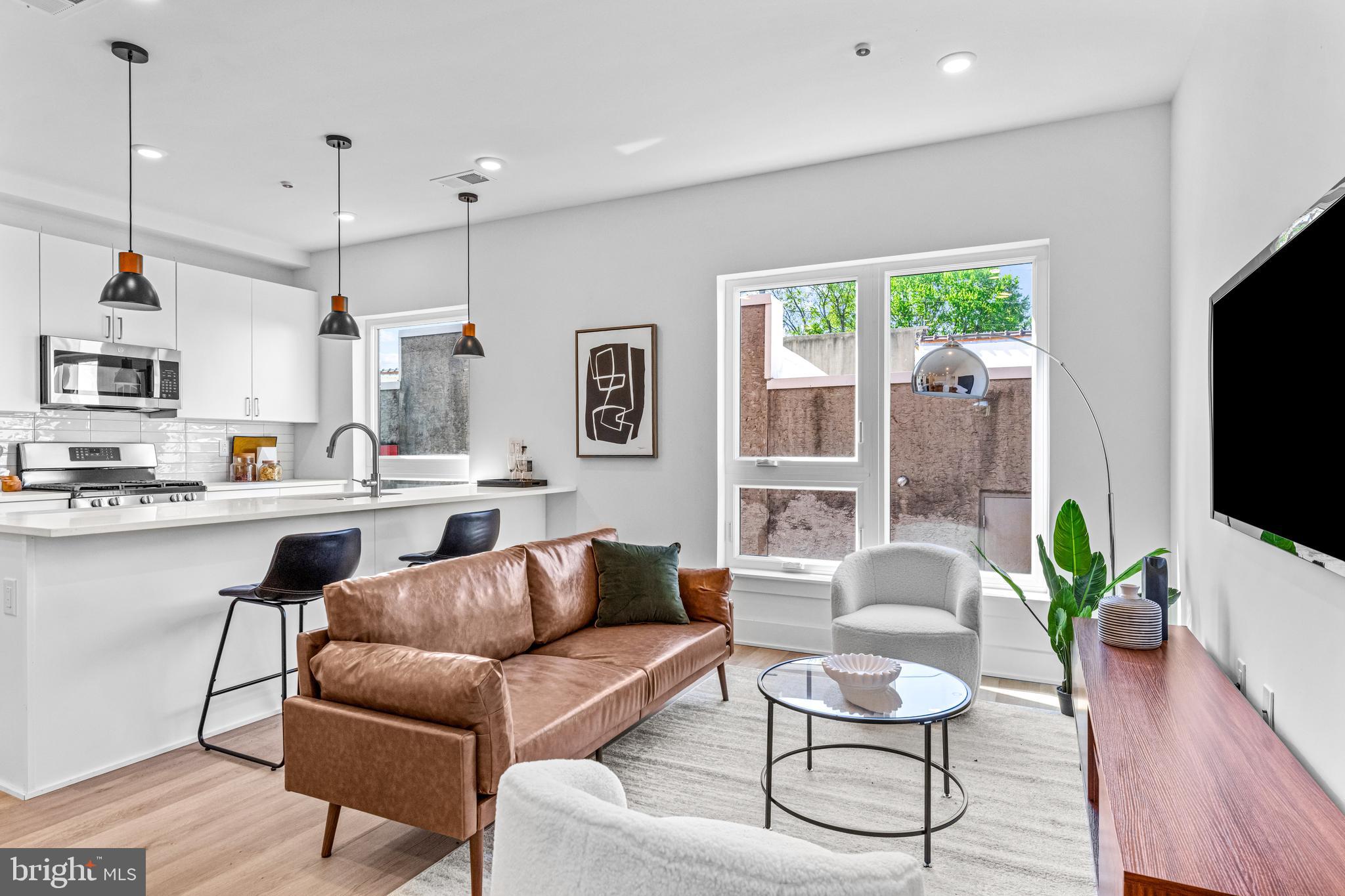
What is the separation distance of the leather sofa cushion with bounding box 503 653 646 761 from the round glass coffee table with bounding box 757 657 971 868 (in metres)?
0.49

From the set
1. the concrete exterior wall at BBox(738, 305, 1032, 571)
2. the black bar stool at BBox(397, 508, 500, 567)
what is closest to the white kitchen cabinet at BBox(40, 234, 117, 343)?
the black bar stool at BBox(397, 508, 500, 567)

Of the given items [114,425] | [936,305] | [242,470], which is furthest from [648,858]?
[242,470]

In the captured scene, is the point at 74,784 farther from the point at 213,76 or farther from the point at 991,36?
the point at 991,36

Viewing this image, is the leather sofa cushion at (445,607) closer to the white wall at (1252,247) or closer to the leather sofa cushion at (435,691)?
the leather sofa cushion at (435,691)

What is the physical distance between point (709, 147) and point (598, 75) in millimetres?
926

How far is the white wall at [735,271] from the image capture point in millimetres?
3621

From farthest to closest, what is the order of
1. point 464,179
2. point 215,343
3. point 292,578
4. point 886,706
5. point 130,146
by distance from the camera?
point 215,343, point 464,179, point 130,146, point 292,578, point 886,706

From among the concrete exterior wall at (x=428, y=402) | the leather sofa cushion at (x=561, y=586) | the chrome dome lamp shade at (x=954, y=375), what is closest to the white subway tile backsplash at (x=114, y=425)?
the concrete exterior wall at (x=428, y=402)

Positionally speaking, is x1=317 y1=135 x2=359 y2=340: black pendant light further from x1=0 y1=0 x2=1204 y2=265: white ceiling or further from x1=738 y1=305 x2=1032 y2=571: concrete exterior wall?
x1=738 y1=305 x2=1032 y2=571: concrete exterior wall

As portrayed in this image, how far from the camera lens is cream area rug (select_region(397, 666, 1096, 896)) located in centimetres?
217

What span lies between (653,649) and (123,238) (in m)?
4.76

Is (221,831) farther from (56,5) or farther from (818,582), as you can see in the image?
(818,582)

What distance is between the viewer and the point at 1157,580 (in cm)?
276

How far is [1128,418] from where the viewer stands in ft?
11.9
